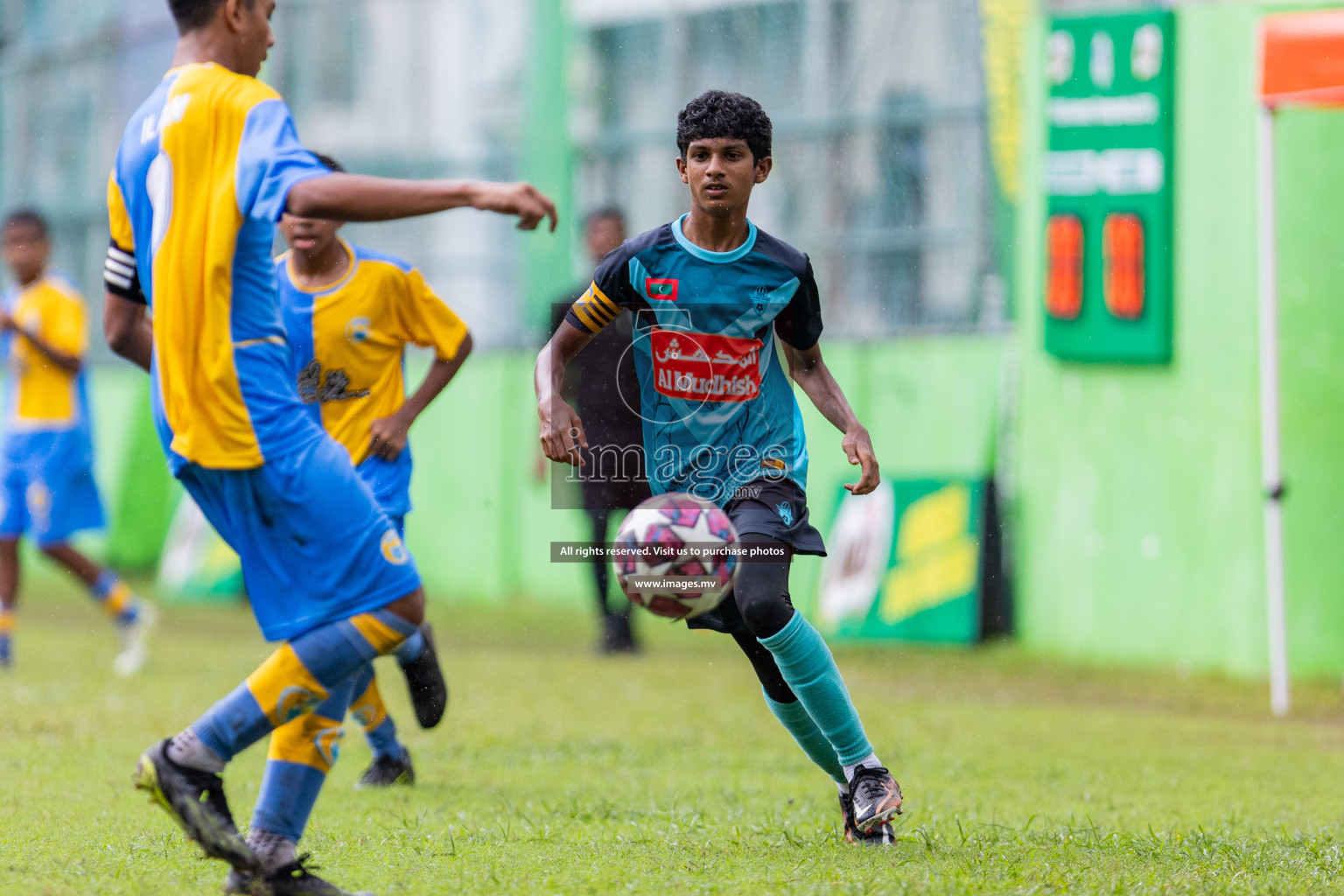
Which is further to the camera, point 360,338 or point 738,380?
point 360,338

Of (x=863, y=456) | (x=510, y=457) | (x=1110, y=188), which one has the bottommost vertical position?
(x=510, y=457)

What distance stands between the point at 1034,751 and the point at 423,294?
3.33 meters

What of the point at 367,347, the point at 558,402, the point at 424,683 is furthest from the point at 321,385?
the point at 558,402

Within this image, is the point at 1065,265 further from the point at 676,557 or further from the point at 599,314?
the point at 676,557

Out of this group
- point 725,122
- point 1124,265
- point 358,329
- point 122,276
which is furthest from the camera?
point 1124,265

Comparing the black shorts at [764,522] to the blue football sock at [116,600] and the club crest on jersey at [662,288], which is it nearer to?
the club crest on jersey at [662,288]

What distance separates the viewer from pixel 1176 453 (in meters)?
9.80

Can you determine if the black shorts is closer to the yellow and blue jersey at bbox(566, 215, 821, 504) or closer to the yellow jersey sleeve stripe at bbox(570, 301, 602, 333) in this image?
the yellow and blue jersey at bbox(566, 215, 821, 504)

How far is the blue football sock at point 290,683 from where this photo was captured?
12.2ft

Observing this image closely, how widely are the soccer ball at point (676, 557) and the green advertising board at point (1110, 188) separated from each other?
19.8 ft

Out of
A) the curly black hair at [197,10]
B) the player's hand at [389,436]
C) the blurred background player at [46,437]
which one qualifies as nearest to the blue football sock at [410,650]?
the player's hand at [389,436]

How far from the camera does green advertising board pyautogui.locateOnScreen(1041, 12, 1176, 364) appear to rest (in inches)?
386

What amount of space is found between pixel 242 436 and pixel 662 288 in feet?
4.84

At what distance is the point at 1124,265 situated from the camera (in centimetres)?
991
